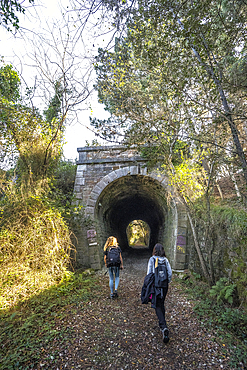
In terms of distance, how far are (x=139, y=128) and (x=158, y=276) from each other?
13.0ft

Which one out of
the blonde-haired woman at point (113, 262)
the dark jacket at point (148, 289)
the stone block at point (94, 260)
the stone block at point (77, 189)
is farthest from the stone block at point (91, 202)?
the dark jacket at point (148, 289)

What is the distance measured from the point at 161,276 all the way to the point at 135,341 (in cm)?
114

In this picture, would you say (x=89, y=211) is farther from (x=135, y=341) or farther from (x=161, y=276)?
(x=135, y=341)

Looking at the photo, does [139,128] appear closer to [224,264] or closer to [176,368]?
[224,264]

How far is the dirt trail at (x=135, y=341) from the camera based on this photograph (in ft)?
8.59

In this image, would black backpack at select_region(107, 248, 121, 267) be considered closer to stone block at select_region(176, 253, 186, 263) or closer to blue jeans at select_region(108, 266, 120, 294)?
blue jeans at select_region(108, 266, 120, 294)

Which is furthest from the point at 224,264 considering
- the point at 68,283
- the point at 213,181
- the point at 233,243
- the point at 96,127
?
the point at 96,127

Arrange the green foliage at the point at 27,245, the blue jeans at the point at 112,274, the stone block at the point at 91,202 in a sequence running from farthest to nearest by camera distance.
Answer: the stone block at the point at 91,202 < the blue jeans at the point at 112,274 < the green foliage at the point at 27,245

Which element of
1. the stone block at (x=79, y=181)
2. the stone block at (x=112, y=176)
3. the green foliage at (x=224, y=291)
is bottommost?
the green foliage at (x=224, y=291)

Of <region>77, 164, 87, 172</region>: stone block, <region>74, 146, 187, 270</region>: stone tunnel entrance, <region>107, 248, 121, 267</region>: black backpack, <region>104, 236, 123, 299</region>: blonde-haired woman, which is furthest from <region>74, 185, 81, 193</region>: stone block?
<region>107, 248, 121, 267</region>: black backpack

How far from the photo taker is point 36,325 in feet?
10.9

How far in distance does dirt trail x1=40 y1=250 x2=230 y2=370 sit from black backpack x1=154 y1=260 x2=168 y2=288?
88 cm

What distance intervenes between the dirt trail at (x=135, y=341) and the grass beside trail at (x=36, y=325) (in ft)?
0.81

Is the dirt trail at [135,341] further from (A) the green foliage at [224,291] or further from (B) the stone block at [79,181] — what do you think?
(B) the stone block at [79,181]
